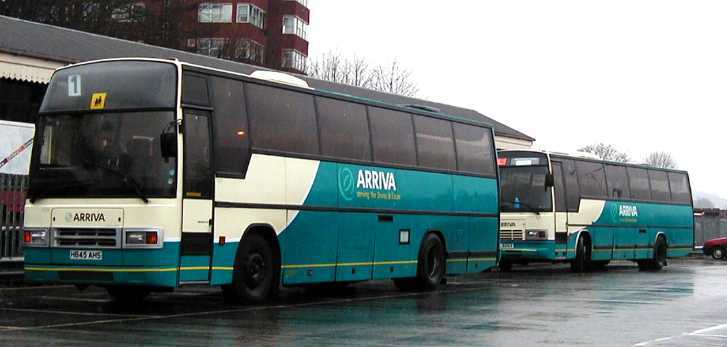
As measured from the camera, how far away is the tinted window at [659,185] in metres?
36.6

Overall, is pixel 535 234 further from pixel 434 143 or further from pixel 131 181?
pixel 131 181

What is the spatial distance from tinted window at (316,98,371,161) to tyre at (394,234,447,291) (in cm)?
265

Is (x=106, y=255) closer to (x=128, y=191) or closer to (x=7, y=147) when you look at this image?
(x=128, y=191)

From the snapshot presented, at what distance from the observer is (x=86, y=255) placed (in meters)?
14.4

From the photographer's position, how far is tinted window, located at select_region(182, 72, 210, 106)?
48.1 feet

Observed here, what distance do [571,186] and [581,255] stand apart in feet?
6.67

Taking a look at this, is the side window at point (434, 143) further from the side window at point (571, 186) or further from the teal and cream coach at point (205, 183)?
the side window at point (571, 186)

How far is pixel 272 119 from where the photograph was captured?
16.5 m

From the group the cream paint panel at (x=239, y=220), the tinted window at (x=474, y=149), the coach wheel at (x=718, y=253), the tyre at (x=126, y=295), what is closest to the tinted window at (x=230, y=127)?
the cream paint panel at (x=239, y=220)

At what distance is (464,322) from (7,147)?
11276 mm

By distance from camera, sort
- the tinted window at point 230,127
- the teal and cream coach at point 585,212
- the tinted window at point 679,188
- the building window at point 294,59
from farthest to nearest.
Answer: the building window at point 294,59 → the tinted window at point 679,188 → the teal and cream coach at point 585,212 → the tinted window at point 230,127

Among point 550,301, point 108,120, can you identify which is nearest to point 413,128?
point 550,301

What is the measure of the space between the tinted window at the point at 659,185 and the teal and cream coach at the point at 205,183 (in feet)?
62.7

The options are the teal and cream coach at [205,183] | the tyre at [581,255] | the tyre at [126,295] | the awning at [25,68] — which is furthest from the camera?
the tyre at [581,255]
